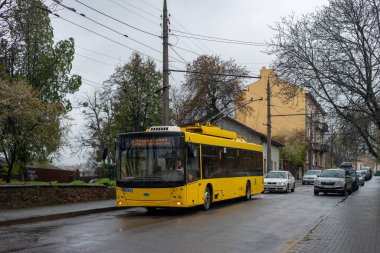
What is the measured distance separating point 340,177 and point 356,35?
34.2 ft

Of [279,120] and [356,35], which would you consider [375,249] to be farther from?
[279,120]

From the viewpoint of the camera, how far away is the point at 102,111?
52938 millimetres

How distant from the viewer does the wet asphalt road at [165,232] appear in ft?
34.3

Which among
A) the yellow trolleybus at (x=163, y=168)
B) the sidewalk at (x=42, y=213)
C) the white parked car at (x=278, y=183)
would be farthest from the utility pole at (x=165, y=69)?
the white parked car at (x=278, y=183)

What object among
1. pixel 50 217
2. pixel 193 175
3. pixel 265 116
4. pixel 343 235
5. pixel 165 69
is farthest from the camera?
pixel 265 116

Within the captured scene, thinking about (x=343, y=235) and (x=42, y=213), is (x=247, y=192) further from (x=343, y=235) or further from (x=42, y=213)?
(x=343, y=235)

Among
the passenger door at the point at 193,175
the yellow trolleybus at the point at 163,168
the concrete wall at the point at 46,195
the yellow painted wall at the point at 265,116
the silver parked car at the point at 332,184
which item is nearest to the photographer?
the yellow trolleybus at the point at 163,168

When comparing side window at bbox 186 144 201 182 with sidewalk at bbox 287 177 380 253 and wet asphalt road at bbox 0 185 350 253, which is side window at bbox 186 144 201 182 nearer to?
wet asphalt road at bbox 0 185 350 253

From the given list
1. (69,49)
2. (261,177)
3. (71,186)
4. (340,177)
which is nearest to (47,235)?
(71,186)

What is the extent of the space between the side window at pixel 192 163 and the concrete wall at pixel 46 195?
633cm

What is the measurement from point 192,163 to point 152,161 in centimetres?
154

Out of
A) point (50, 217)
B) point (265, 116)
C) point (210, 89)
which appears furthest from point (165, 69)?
point (265, 116)

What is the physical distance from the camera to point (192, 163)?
18422 millimetres

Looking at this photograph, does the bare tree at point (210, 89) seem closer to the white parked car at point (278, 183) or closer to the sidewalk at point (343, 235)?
the white parked car at point (278, 183)
